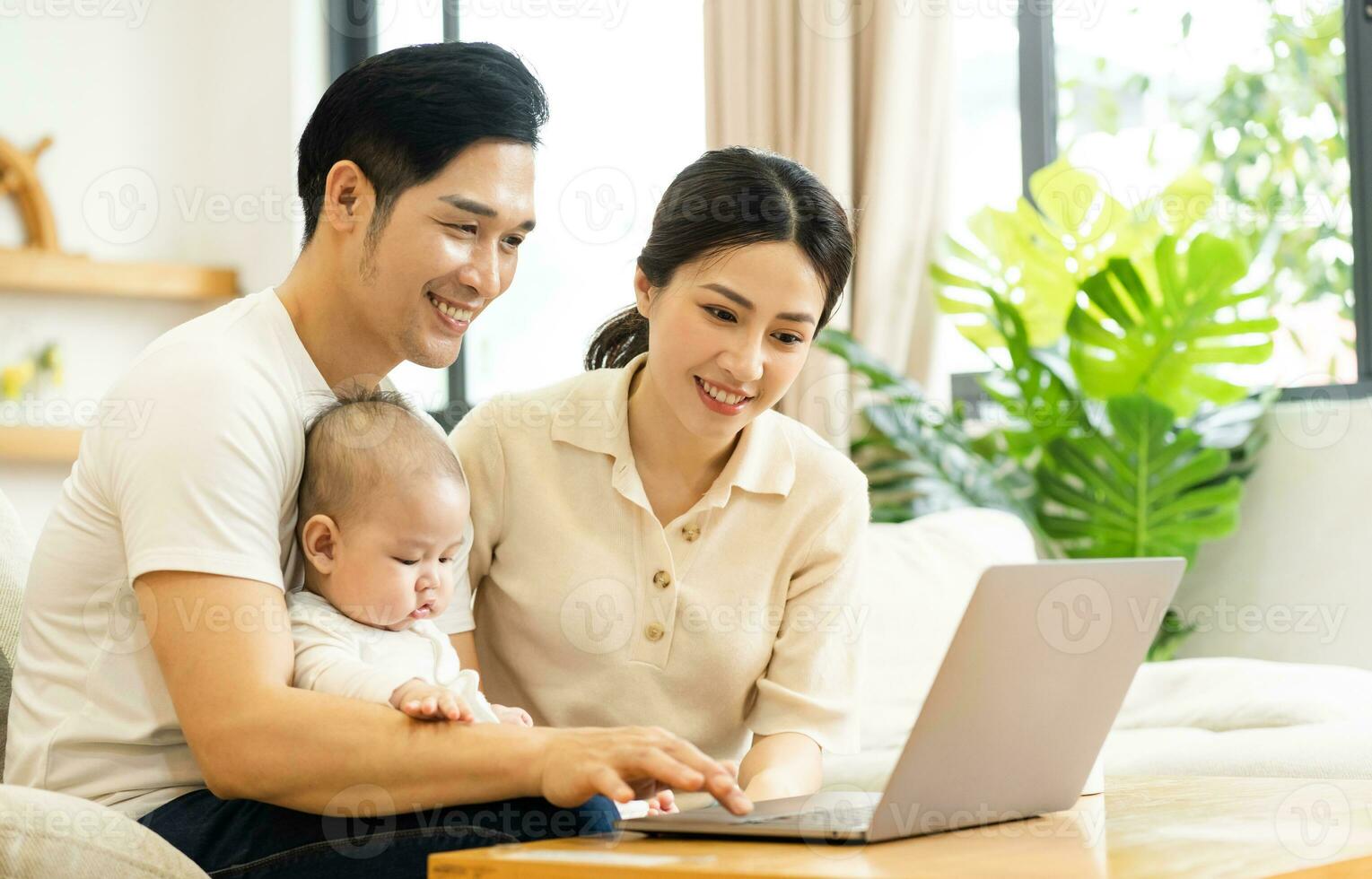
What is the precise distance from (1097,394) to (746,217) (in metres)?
1.60

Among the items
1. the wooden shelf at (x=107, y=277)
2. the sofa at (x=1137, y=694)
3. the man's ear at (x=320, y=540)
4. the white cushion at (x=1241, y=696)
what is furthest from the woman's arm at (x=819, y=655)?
the wooden shelf at (x=107, y=277)

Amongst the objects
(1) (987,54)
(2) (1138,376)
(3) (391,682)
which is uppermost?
(1) (987,54)

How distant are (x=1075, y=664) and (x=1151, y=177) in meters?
2.45

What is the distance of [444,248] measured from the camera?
5.06 ft

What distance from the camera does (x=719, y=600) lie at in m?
1.65

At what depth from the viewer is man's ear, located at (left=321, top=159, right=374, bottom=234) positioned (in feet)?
5.06

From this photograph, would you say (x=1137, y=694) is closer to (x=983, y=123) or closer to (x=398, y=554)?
(x=398, y=554)

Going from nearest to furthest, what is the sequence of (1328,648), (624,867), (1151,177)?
(624,867) → (1328,648) → (1151,177)

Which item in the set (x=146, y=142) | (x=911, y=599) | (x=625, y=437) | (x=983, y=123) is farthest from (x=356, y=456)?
(x=146, y=142)

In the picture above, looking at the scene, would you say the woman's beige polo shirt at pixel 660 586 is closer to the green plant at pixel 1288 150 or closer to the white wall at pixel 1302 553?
the white wall at pixel 1302 553

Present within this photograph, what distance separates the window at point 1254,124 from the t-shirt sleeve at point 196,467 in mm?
2423

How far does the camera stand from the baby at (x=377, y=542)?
137 centimetres

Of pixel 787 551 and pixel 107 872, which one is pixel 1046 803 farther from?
pixel 107 872

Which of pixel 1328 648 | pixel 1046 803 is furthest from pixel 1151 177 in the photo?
pixel 1046 803
